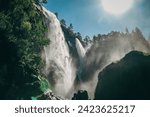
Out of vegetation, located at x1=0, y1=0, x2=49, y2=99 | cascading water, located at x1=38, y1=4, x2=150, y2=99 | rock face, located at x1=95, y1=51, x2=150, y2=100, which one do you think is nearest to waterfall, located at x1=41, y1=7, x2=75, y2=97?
cascading water, located at x1=38, y1=4, x2=150, y2=99

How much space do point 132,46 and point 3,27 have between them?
24.1 feet

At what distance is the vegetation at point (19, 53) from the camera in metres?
19.1

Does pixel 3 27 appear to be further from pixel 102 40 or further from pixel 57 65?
pixel 102 40

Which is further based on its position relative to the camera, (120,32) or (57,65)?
(57,65)

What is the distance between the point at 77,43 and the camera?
23.3m

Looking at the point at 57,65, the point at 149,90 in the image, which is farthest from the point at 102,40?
the point at 149,90

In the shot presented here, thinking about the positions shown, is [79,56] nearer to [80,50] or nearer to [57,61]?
[57,61]

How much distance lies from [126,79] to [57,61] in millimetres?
4399

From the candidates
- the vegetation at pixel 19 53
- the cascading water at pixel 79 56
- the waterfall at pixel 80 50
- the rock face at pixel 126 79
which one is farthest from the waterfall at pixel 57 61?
the rock face at pixel 126 79

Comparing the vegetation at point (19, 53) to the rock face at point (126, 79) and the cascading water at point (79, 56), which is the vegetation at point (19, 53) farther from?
the rock face at point (126, 79)

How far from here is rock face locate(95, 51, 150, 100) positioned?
18673 mm

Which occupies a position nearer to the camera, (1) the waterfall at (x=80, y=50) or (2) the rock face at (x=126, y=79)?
(2) the rock face at (x=126, y=79)

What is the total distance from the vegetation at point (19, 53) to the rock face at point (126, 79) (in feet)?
10.5

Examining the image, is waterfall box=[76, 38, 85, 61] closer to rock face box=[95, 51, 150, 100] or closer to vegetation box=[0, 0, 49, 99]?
rock face box=[95, 51, 150, 100]
